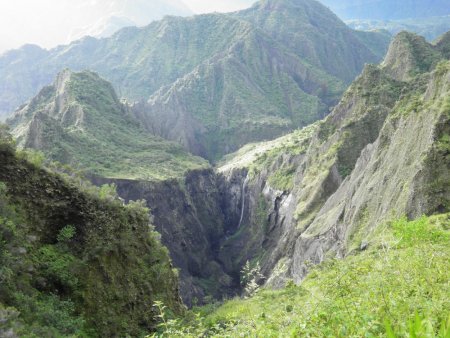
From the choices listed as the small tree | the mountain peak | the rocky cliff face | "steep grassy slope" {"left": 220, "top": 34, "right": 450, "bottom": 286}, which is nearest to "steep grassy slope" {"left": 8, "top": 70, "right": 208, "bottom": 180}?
the rocky cliff face

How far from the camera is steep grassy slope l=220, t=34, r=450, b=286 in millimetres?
34469

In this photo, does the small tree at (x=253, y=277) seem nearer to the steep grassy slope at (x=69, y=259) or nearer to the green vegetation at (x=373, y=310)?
the green vegetation at (x=373, y=310)

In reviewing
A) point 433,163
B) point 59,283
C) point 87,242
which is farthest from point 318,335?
point 433,163

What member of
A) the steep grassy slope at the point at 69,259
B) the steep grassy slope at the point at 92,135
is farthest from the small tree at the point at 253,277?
the steep grassy slope at the point at 92,135

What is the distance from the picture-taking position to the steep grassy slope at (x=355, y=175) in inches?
1357

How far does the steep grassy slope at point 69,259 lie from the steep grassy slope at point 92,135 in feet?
193

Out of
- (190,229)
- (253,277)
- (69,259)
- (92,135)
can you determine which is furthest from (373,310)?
(92,135)

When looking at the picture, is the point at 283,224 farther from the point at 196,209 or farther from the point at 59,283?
the point at 59,283

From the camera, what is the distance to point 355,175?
52281 millimetres

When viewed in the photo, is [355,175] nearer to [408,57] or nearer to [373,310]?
[373,310]

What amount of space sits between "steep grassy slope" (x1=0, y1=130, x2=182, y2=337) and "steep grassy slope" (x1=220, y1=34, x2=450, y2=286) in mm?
8381

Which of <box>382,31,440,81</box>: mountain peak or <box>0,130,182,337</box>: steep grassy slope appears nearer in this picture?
<box>0,130,182,337</box>: steep grassy slope

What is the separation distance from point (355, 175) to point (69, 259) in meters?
38.5

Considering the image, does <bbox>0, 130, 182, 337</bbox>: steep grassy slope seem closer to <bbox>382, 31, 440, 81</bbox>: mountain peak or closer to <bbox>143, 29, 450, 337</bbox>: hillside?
<bbox>143, 29, 450, 337</bbox>: hillside
